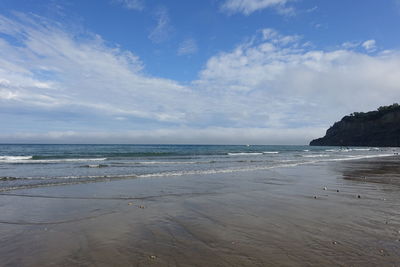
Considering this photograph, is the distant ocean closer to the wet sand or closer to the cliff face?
the wet sand

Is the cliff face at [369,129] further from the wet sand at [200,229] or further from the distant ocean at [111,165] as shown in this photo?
the wet sand at [200,229]

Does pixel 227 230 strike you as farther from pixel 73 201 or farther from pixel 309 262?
pixel 73 201

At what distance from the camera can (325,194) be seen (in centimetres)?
999

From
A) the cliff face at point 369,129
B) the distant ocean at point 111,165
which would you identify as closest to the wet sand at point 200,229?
the distant ocean at point 111,165

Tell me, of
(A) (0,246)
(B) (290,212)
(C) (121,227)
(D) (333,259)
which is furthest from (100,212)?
(D) (333,259)

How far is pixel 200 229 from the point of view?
581 centimetres

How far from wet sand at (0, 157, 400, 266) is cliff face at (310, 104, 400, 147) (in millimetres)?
114296

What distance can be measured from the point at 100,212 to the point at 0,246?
263cm

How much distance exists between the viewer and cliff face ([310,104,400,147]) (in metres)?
104

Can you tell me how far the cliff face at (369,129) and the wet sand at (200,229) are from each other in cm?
11430

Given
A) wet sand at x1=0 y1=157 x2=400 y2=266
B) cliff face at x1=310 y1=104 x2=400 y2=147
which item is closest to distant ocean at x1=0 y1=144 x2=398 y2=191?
wet sand at x1=0 y1=157 x2=400 y2=266

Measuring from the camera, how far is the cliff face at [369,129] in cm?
10356

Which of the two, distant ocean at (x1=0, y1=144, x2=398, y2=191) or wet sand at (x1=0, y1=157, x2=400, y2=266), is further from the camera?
distant ocean at (x1=0, y1=144, x2=398, y2=191)

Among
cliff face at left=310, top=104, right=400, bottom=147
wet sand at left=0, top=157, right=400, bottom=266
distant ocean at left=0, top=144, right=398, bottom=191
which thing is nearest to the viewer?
wet sand at left=0, top=157, right=400, bottom=266
